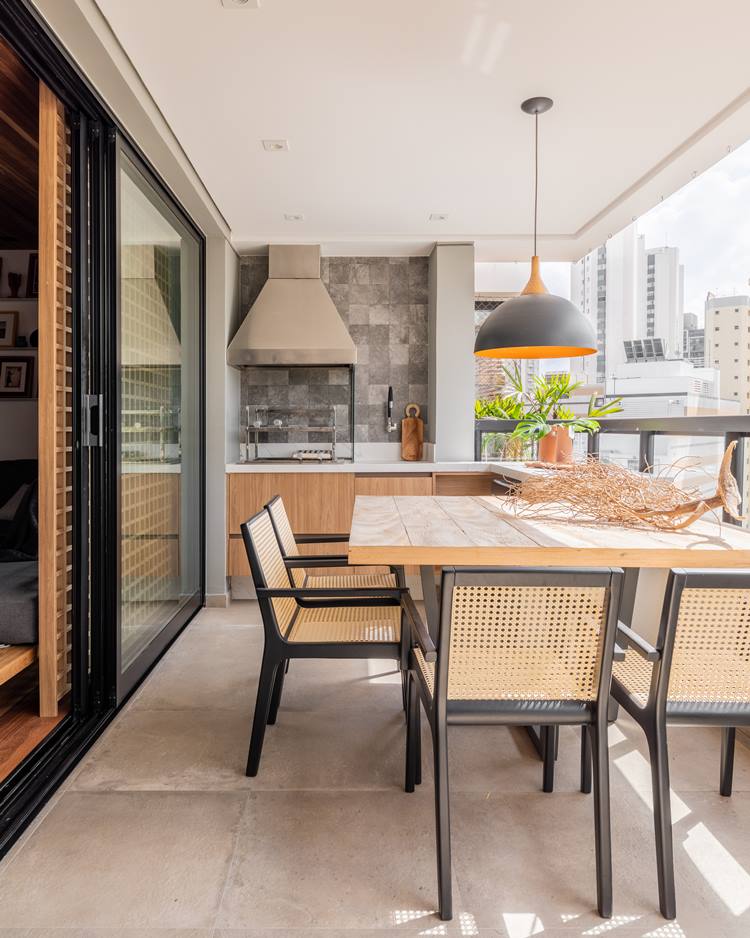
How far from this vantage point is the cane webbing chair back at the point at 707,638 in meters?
1.44

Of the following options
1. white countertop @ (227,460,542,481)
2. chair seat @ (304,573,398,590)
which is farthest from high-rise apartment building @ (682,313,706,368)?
chair seat @ (304,573,398,590)

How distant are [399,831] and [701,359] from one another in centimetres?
257

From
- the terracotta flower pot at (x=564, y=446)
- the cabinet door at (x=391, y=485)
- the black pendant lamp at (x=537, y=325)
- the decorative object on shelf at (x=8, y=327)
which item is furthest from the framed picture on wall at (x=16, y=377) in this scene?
the terracotta flower pot at (x=564, y=446)

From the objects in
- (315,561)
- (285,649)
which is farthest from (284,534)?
(285,649)

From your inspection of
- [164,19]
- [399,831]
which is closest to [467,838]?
[399,831]

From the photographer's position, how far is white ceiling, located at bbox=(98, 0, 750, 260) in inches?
82.4

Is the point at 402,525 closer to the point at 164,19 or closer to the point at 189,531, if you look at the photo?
the point at 164,19

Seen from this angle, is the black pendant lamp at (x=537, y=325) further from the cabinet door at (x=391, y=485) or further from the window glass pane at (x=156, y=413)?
the cabinet door at (x=391, y=485)

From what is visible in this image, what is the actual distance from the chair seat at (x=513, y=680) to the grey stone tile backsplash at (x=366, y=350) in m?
3.43

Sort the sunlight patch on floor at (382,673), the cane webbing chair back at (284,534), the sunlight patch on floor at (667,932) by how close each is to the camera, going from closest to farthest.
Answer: the sunlight patch on floor at (667,932) → the cane webbing chair back at (284,534) → the sunlight patch on floor at (382,673)

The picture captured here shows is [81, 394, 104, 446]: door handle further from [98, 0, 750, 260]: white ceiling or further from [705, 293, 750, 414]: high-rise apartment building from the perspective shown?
[705, 293, 750, 414]: high-rise apartment building

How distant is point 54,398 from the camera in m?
2.29

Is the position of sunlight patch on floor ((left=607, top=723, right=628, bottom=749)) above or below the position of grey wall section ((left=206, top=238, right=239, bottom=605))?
below

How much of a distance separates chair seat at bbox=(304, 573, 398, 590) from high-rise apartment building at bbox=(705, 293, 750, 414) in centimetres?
168
